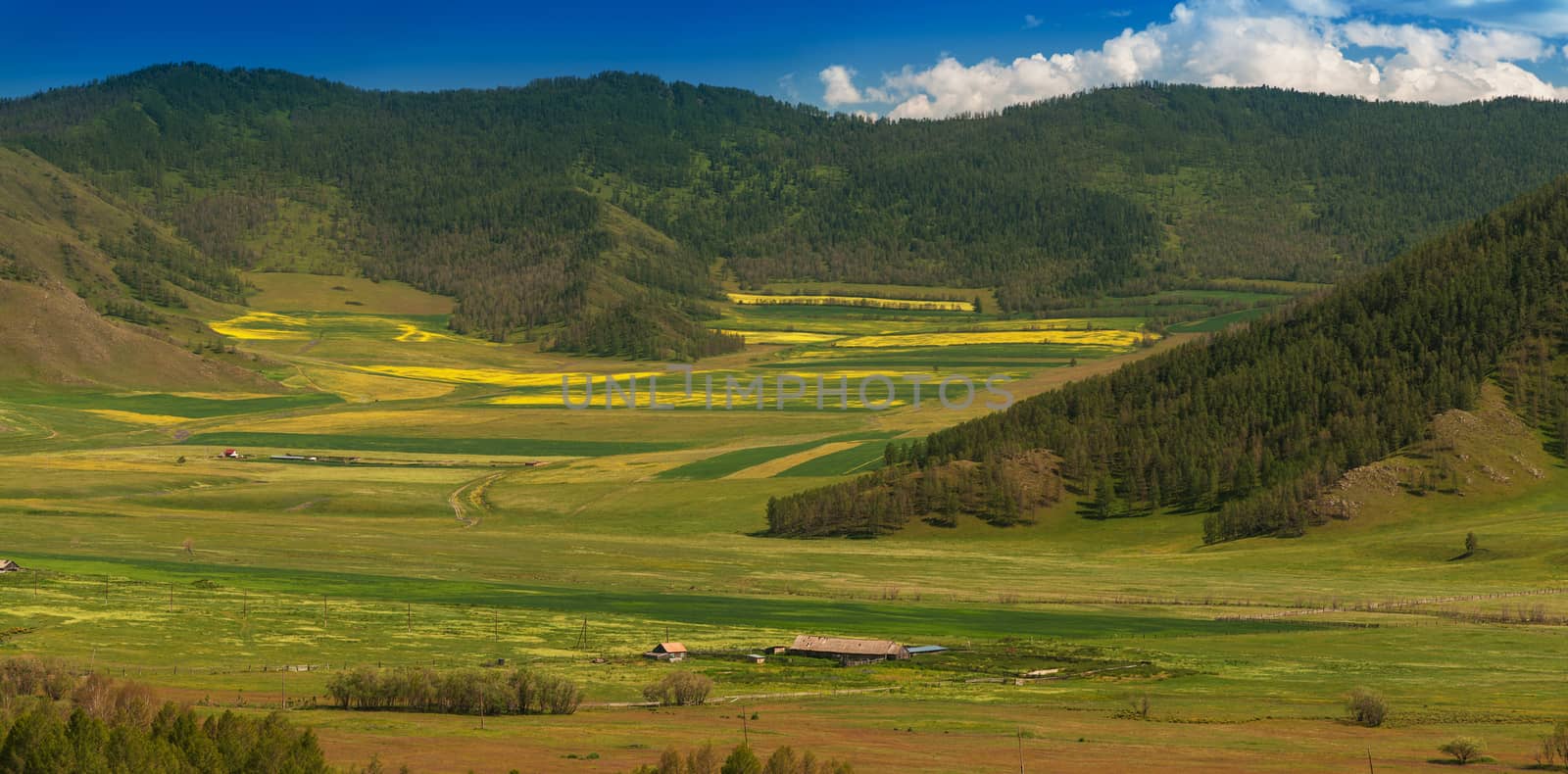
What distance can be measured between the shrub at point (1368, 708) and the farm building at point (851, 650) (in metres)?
26.1

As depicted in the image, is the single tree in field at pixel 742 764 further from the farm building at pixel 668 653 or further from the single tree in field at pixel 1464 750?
the farm building at pixel 668 653

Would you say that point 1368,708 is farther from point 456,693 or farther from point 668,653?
point 456,693

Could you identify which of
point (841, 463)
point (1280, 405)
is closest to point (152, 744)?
point (841, 463)

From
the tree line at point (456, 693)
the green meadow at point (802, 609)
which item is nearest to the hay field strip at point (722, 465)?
the green meadow at point (802, 609)

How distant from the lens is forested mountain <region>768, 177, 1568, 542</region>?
160000 millimetres

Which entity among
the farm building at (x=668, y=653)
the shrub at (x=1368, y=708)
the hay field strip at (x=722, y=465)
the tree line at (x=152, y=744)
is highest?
the hay field strip at (x=722, y=465)

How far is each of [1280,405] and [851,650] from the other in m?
98.8

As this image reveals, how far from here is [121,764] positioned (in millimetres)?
48375

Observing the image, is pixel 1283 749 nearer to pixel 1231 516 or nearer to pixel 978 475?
pixel 1231 516

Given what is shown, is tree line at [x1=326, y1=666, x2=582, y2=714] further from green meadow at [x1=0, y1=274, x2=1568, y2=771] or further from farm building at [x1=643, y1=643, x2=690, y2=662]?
farm building at [x1=643, y1=643, x2=690, y2=662]

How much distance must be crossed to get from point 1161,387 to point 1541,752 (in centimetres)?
12706

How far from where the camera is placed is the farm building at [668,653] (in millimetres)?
84812

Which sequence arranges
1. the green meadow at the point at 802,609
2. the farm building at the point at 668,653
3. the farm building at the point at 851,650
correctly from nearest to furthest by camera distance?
the green meadow at the point at 802,609 < the farm building at the point at 668,653 < the farm building at the point at 851,650

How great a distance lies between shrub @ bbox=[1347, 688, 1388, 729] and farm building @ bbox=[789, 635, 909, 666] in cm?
2615
